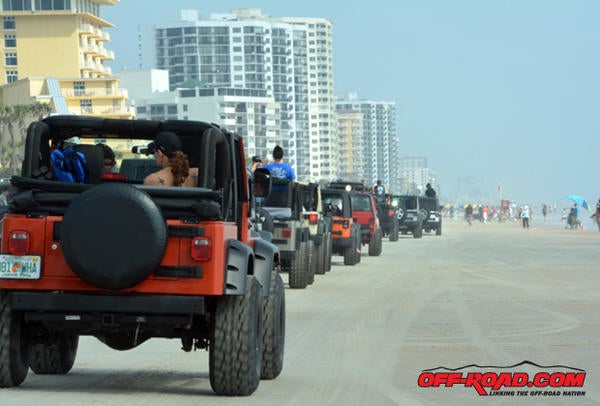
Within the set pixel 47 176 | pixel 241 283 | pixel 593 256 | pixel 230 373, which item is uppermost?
pixel 47 176

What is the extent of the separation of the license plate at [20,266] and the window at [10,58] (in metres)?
163

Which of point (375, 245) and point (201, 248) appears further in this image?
point (375, 245)

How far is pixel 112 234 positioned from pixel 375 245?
33603 millimetres

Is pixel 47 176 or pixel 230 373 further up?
pixel 47 176

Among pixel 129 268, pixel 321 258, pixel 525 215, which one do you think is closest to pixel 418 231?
pixel 525 215

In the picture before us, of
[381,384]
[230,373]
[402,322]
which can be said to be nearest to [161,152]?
[230,373]

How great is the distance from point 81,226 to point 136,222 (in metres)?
0.39

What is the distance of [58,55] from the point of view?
166m

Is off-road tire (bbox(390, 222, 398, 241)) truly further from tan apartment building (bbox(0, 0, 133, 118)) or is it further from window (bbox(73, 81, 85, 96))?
window (bbox(73, 81, 85, 96))

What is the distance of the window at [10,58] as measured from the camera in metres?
170

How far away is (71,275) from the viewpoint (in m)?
10.2

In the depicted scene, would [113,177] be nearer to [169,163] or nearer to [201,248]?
[169,163]

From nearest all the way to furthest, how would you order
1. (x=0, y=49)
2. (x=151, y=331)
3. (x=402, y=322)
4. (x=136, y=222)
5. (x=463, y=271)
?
(x=136, y=222) → (x=151, y=331) → (x=402, y=322) → (x=463, y=271) → (x=0, y=49)

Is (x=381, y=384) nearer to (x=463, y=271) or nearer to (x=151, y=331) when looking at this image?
(x=151, y=331)
